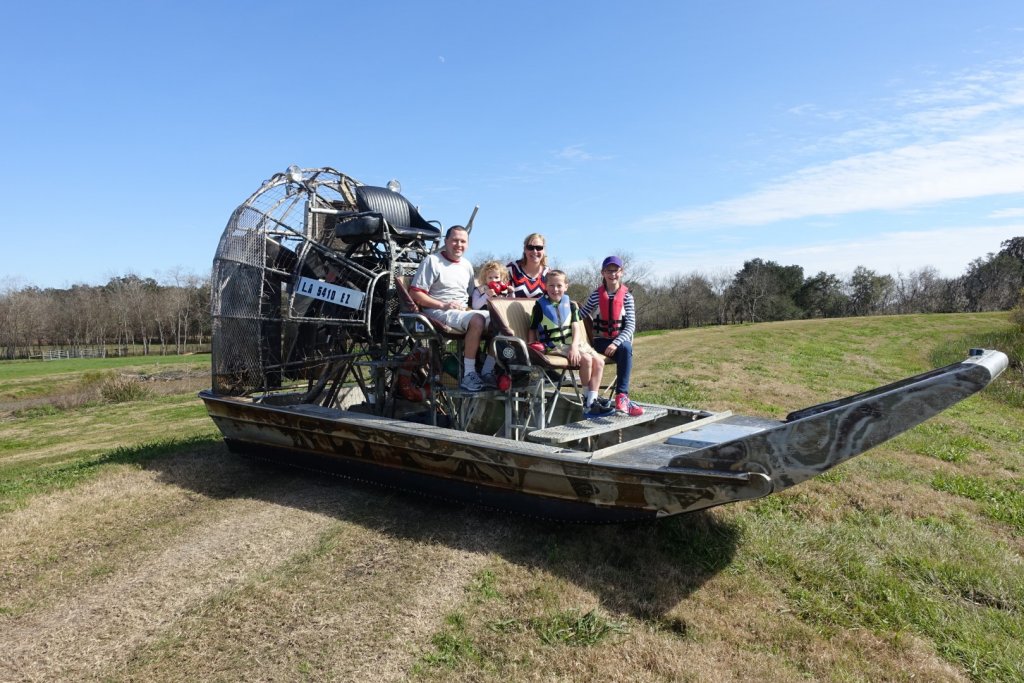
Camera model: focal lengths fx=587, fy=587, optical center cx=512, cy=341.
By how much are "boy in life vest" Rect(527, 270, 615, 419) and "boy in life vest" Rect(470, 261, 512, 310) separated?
0.85m

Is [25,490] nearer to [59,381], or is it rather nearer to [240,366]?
[240,366]

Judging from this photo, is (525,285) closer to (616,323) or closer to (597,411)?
(616,323)

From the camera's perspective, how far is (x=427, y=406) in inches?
307

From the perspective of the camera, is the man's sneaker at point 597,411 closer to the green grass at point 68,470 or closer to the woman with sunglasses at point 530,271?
the woman with sunglasses at point 530,271

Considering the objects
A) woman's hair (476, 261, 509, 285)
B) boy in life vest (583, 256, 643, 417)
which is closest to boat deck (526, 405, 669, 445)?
boy in life vest (583, 256, 643, 417)

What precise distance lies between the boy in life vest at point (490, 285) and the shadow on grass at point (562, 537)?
86.6 inches

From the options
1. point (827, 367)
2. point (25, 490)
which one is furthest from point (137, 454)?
point (827, 367)

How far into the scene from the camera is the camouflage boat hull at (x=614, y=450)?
3.66 meters

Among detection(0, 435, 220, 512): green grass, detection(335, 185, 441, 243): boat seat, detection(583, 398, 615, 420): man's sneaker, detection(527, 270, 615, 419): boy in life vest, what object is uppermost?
detection(335, 185, 441, 243): boat seat

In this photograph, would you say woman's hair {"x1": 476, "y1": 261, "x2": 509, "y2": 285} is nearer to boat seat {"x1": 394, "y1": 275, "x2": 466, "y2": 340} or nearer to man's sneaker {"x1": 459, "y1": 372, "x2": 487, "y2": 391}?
boat seat {"x1": 394, "y1": 275, "x2": 466, "y2": 340}

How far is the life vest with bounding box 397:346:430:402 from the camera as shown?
23.5 ft

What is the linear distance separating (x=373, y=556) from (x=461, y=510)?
1.12 meters

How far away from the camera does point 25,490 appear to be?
22.2ft

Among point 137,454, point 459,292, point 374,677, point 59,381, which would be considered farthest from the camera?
point 59,381
